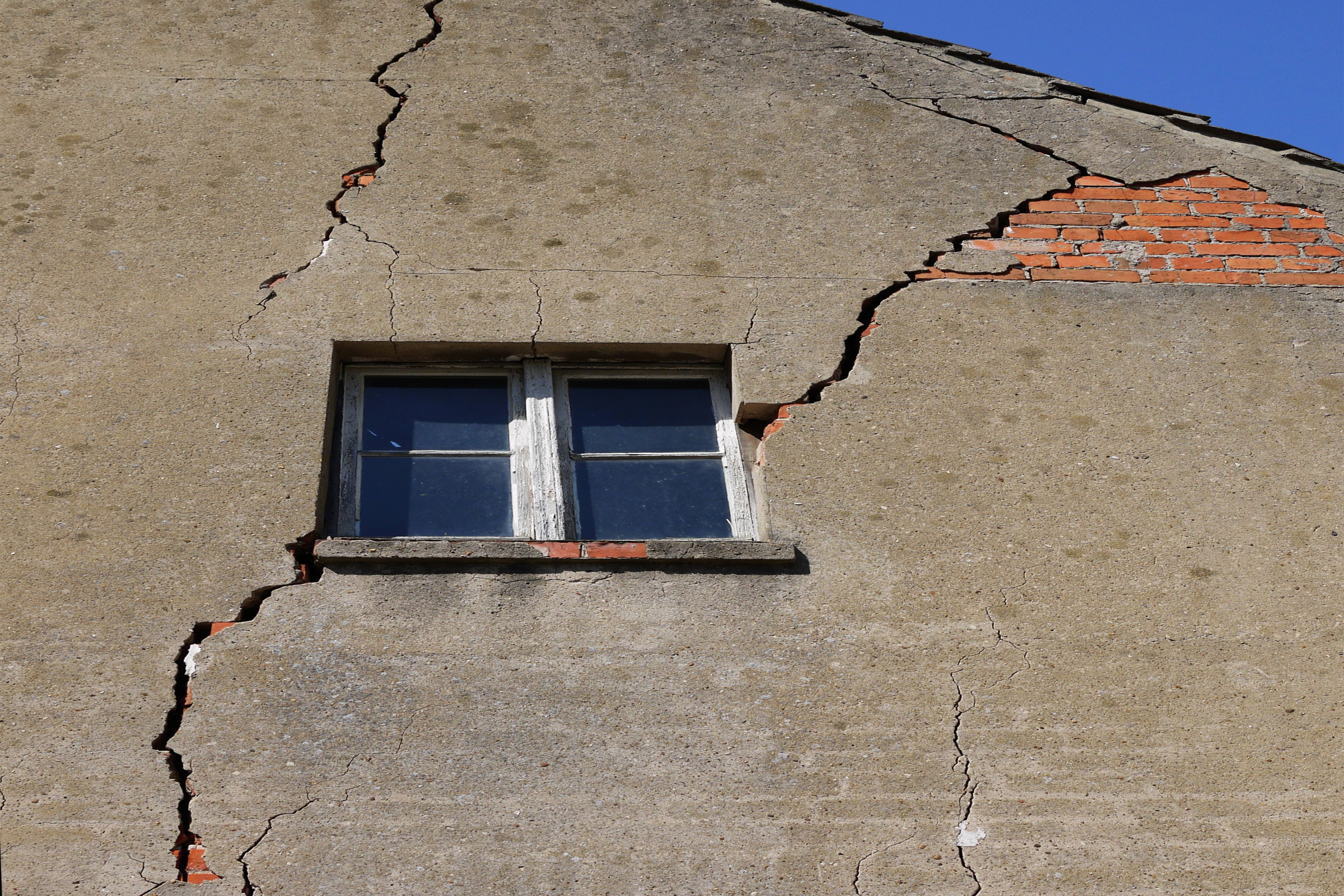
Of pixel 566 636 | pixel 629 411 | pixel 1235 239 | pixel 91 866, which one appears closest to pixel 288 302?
pixel 629 411

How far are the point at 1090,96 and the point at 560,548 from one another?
2.96 meters

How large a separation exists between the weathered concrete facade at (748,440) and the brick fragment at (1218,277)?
29 mm

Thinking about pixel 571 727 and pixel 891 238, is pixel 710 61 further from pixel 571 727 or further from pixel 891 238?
pixel 571 727

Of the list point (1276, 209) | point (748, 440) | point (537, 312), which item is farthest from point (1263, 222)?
point (537, 312)

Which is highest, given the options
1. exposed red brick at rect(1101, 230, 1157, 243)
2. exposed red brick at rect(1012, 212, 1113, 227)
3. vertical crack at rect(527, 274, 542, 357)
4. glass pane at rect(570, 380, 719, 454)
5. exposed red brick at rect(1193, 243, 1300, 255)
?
exposed red brick at rect(1012, 212, 1113, 227)

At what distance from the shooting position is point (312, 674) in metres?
3.63

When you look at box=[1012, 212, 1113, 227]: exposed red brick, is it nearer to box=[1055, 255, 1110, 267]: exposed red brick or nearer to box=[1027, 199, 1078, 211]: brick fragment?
box=[1027, 199, 1078, 211]: brick fragment

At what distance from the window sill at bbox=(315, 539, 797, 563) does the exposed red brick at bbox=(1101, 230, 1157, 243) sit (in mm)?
1909

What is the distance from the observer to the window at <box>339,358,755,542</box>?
4195 millimetres

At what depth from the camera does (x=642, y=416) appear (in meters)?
4.52

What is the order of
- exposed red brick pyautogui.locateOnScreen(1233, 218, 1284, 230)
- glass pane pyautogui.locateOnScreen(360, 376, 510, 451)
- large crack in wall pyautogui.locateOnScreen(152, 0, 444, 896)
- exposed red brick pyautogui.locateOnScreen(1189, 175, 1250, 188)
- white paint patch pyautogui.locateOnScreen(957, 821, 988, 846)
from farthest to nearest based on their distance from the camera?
exposed red brick pyautogui.locateOnScreen(1189, 175, 1250, 188) → exposed red brick pyautogui.locateOnScreen(1233, 218, 1284, 230) → glass pane pyautogui.locateOnScreen(360, 376, 510, 451) → white paint patch pyautogui.locateOnScreen(957, 821, 988, 846) → large crack in wall pyautogui.locateOnScreen(152, 0, 444, 896)

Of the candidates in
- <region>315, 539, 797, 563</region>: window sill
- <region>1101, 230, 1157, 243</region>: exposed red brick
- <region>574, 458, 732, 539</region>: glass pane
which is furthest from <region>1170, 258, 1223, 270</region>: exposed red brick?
<region>315, 539, 797, 563</region>: window sill

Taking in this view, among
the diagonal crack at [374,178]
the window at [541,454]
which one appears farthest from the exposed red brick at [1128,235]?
the diagonal crack at [374,178]

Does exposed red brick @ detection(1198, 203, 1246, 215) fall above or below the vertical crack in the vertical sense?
above
